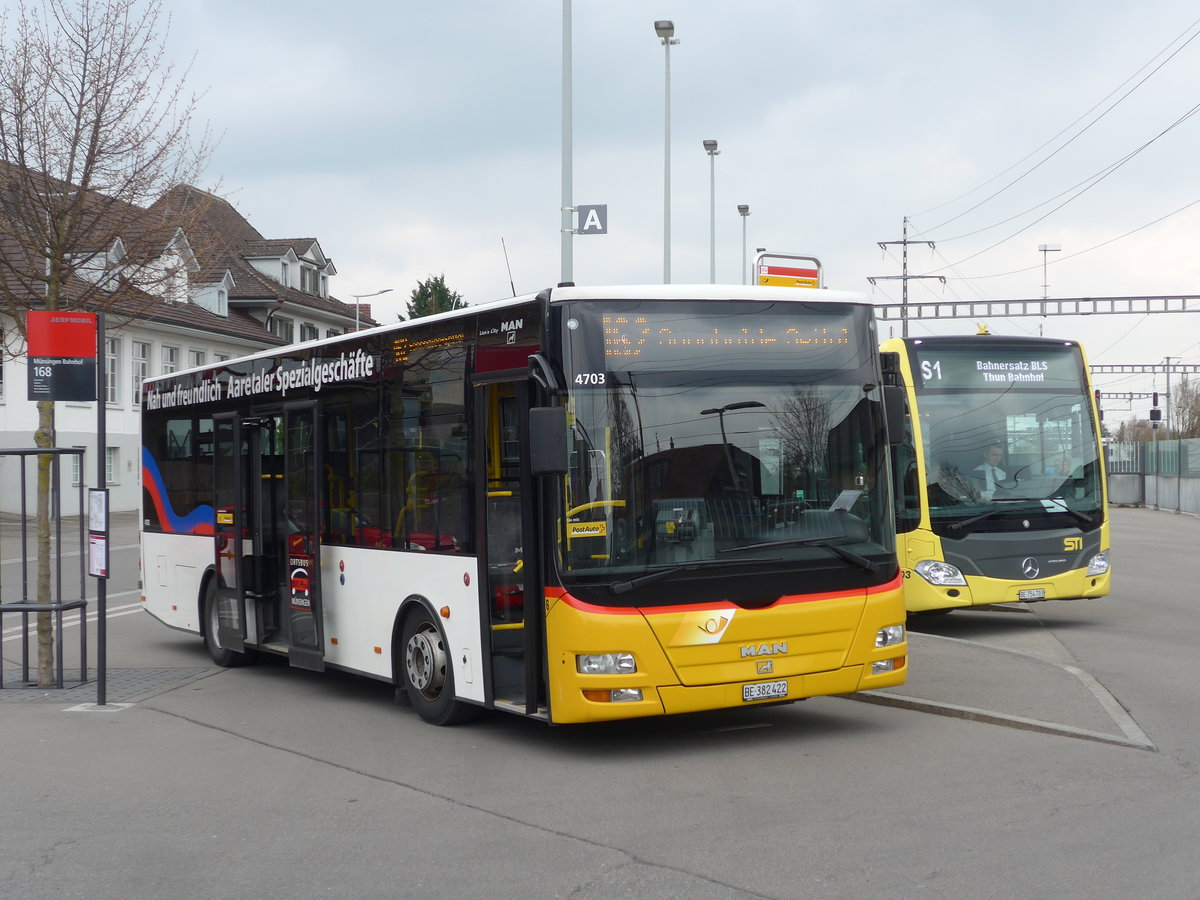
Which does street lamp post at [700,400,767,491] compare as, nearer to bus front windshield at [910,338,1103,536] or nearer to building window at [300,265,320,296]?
bus front windshield at [910,338,1103,536]

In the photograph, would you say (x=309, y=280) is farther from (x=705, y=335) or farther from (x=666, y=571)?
(x=666, y=571)

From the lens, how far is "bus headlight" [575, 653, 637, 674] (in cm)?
826

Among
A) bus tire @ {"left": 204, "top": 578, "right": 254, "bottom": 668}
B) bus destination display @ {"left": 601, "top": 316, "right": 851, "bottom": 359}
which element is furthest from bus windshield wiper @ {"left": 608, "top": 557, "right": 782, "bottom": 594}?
bus tire @ {"left": 204, "top": 578, "right": 254, "bottom": 668}

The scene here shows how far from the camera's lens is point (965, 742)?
883cm

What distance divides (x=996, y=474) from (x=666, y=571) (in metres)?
7.47

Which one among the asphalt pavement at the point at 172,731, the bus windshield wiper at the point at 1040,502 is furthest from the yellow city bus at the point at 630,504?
the bus windshield wiper at the point at 1040,502

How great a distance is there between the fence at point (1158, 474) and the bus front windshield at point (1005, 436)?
30.4 meters

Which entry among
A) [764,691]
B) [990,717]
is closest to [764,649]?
[764,691]

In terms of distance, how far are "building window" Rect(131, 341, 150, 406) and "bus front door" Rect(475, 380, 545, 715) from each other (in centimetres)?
4334

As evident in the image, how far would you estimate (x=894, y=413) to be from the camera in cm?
942

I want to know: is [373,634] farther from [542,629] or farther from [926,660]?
[926,660]

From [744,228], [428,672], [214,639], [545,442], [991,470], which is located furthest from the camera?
[744,228]

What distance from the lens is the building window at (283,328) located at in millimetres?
62219

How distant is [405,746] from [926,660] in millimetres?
5051
